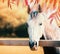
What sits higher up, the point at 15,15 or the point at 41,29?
the point at 15,15

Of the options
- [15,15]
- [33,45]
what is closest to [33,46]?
[33,45]

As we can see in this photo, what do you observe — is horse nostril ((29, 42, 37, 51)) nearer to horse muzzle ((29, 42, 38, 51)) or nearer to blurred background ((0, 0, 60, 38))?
horse muzzle ((29, 42, 38, 51))

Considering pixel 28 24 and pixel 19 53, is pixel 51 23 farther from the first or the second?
pixel 19 53

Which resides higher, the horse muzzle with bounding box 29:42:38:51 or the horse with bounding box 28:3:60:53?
the horse with bounding box 28:3:60:53

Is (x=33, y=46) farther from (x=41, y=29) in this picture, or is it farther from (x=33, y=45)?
(x=41, y=29)

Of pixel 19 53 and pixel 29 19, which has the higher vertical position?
pixel 29 19

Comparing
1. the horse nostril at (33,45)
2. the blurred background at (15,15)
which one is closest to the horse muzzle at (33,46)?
the horse nostril at (33,45)

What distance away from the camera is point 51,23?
1.65 m

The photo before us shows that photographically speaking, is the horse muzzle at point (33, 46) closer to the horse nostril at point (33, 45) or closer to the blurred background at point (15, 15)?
the horse nostril at point (33, 45)

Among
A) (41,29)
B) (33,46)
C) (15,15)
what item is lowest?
(33,46)

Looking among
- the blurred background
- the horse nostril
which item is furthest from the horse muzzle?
the blurred background

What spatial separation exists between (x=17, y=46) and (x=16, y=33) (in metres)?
0.12

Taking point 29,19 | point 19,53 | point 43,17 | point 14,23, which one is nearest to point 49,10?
point 43,17

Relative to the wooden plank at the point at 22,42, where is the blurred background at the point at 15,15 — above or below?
above
